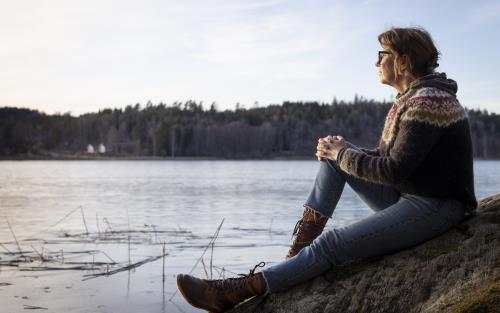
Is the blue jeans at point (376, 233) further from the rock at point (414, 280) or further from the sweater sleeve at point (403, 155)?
the sweater sleeve at point (403, 155)

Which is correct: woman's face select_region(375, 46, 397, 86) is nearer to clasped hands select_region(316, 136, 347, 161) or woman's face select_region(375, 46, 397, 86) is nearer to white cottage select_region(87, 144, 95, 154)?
clasped hands select_region(316, 136, 347, 161)

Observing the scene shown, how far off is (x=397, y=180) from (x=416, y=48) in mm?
778

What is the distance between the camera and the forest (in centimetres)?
12288

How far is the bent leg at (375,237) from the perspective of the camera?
404 centimetres

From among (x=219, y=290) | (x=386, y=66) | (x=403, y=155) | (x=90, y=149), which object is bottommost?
(x=219, y=290)

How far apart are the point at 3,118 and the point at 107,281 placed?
136 meters

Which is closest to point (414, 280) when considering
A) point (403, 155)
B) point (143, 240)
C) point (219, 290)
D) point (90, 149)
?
point (403, 155)

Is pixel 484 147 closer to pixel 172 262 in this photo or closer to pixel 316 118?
pixel 316 118

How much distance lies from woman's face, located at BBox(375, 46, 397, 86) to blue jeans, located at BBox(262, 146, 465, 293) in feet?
2.08

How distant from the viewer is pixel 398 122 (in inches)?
159

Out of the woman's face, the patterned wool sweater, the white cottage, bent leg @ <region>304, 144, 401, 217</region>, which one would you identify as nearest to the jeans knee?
bent leg @ <region>304, 144, 401, 217</region>

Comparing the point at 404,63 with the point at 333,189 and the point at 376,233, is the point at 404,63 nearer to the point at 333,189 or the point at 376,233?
the point at 333,189

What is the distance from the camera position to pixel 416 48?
4070mm

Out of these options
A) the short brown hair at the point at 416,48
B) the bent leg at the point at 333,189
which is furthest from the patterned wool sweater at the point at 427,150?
the bent leg at the point at 333,189
